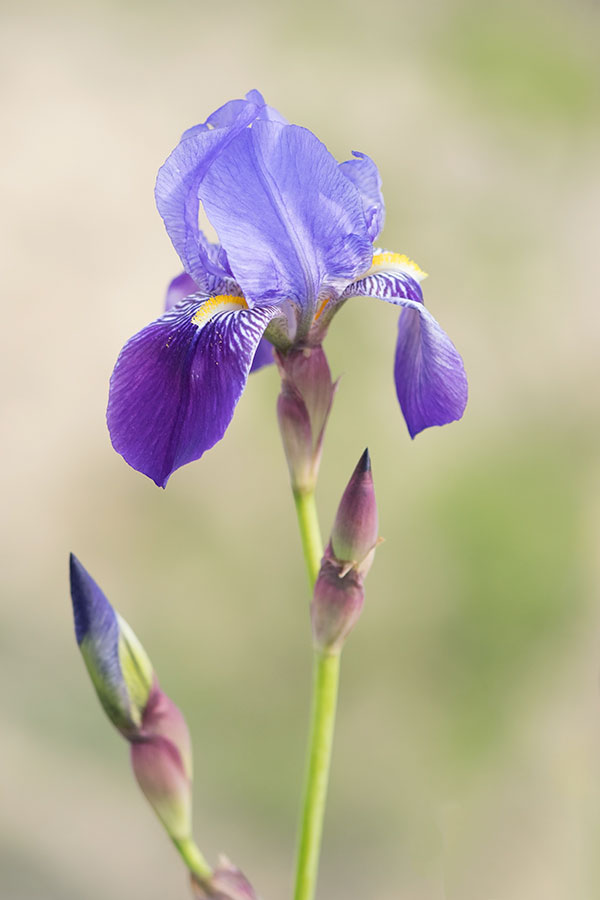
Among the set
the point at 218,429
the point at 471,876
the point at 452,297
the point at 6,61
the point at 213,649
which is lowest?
the point at 471,876

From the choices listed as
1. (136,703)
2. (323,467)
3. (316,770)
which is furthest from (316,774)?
(323,467)

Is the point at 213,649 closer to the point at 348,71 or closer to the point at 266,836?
the point at 266,836

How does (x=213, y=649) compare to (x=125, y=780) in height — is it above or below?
above

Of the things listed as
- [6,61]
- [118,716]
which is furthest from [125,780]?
[6,61]

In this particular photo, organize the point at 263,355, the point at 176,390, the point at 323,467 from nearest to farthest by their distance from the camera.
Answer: the point at 176,390 < the point at 263,355 < the point at 323,467

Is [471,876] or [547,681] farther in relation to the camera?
[547,681]

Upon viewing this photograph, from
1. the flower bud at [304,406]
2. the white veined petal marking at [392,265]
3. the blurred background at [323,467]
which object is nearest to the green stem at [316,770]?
the flower bud at [304,406]

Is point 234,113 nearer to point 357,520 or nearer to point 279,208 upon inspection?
point 279,208
